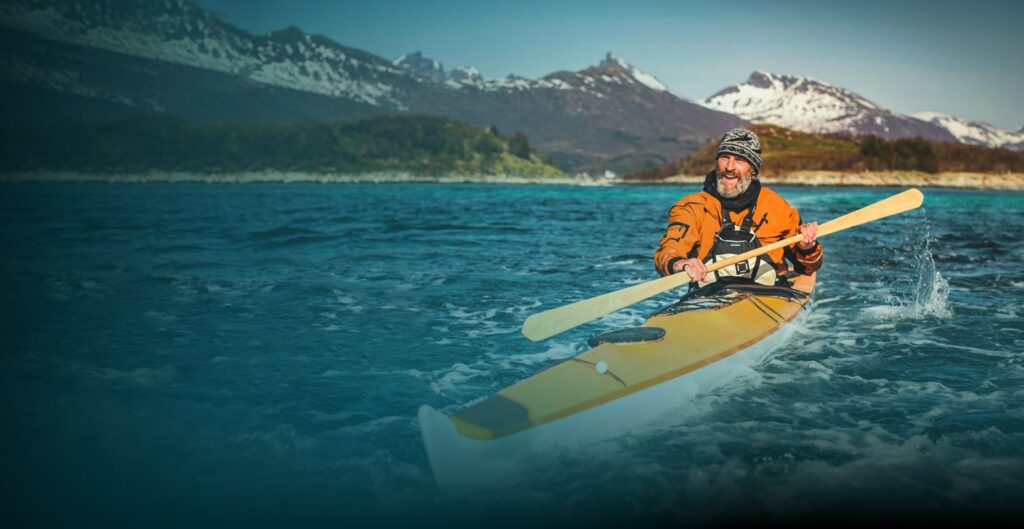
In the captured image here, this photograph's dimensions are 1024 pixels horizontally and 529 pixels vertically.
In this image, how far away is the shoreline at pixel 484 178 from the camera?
318 ft

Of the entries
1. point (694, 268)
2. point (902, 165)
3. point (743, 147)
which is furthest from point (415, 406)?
point (902, 165)

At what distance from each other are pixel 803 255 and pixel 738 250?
0.78m

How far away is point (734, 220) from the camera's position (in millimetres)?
6762

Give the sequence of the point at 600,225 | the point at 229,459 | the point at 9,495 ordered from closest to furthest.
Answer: the point at 9,495 → the point at 229,459 → the point at 600,225

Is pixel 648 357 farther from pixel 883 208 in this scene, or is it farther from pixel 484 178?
pixel 484 178

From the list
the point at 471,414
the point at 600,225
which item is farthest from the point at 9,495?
the point at 600,225

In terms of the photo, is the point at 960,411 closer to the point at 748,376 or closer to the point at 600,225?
the point at 748,376

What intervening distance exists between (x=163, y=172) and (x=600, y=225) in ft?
446

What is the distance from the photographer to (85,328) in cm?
808

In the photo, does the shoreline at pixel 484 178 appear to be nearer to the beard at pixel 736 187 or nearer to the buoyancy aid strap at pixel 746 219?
the buoyancy aid strap at pixel 746 219

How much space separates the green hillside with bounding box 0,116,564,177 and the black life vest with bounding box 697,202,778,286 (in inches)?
5804

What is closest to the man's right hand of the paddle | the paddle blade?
the paddle

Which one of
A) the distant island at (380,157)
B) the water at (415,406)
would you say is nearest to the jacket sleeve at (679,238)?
the water at (415,406)

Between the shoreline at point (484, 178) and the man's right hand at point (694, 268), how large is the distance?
10946 centimetres
